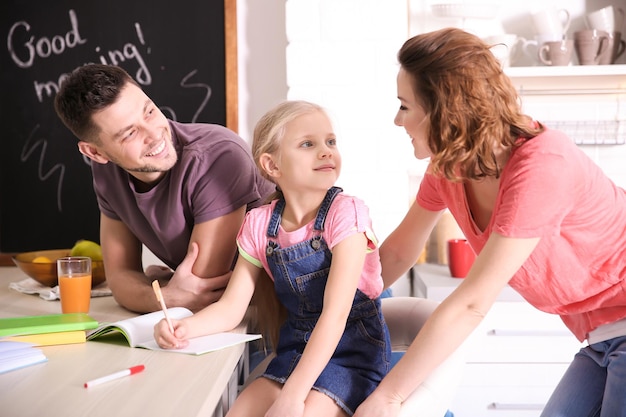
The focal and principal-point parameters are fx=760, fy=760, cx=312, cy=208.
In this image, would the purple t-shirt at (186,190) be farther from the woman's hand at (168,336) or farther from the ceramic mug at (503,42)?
the ceramic mug at (503,42)

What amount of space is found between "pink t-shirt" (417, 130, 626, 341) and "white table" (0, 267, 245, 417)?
599 millimetres

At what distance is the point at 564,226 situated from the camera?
151 centimetres

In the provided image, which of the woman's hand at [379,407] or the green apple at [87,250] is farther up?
the green apple at [87,250]

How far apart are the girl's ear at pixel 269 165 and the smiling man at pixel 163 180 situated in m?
0.19

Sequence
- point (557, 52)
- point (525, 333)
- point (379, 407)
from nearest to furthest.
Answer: point (379, 407), point (525, 333), point (557, 52)

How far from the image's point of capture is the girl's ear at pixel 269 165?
69.4 inches

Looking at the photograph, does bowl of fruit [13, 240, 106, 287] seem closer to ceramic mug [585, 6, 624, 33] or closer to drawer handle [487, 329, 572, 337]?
drawer handle [487, 329, 572, 337]

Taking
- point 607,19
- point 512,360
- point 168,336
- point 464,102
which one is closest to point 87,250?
point 168,336

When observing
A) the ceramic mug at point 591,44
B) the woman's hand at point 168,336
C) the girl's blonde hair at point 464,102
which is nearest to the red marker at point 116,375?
the woman's hand at point 168,336

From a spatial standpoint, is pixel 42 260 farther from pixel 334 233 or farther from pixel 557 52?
pixel 557 52

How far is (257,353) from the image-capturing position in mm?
2271

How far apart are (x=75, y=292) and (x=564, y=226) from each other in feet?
3.66

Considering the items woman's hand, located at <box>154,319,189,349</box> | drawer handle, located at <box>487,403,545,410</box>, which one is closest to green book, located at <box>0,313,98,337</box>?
woman's hand, located at <box>154,319,189,349</box>

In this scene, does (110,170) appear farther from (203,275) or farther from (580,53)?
(580,53)
